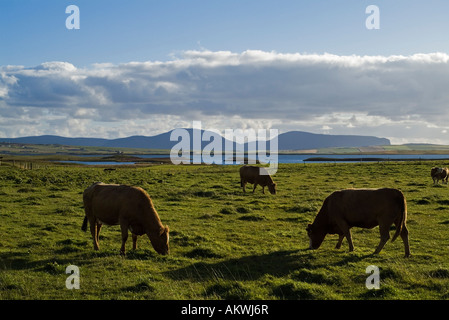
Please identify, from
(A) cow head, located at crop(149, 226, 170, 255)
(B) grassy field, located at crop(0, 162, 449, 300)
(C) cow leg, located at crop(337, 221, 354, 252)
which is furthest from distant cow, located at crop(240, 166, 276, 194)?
(A) cow head, located at crop(149, 226, 170, 255)

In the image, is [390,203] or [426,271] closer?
[426,271]

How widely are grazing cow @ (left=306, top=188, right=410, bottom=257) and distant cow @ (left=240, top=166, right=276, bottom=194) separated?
54.2ft

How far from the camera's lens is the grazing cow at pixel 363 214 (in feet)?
39.0

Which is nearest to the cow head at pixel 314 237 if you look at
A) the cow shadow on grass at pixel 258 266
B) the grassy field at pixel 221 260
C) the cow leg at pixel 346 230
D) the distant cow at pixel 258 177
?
the grassy field at pixel 221 260

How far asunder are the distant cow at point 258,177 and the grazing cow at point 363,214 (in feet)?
54.2

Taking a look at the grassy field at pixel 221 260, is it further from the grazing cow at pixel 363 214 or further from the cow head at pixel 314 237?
the grazing cow at pixel 363 214

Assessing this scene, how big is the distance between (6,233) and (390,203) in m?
15.3

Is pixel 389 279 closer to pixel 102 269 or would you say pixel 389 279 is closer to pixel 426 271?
pixel 426 271

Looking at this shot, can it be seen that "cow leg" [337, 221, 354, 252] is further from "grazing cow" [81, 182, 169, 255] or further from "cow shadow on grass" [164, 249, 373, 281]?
"grazing cow" [81, 182, 169, 255]

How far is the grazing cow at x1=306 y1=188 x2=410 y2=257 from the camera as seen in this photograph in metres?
11.9

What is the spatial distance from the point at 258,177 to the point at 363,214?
61.0 feet

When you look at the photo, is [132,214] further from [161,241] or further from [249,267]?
[249,267]
